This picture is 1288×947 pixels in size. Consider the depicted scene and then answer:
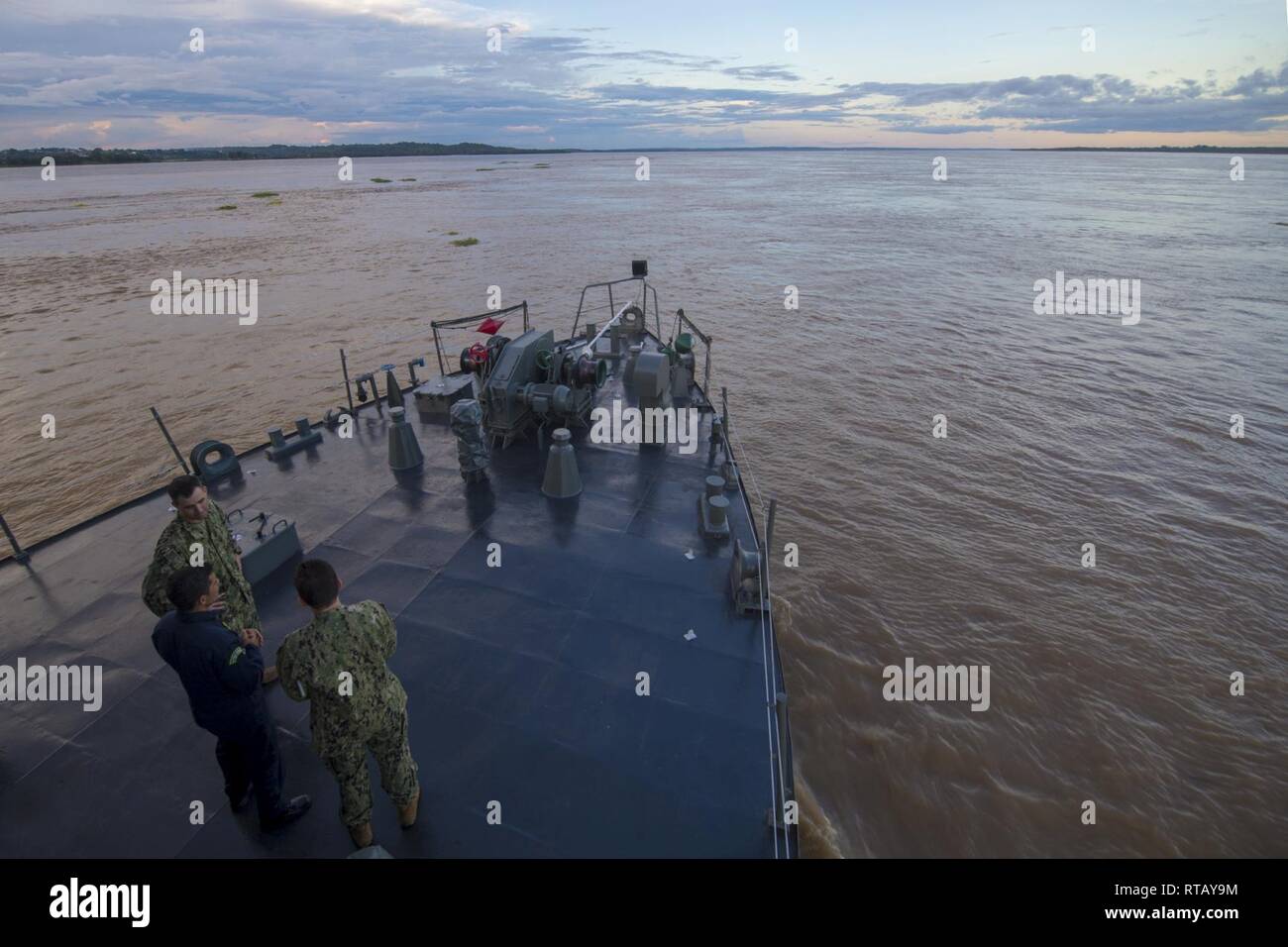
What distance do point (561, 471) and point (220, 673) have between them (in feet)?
19.8

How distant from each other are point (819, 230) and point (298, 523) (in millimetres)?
59048

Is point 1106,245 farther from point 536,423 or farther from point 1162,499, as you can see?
point 536,423

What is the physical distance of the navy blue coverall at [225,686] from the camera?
363cm

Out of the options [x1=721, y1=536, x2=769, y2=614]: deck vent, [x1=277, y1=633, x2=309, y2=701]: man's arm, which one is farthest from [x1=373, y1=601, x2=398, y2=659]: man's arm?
[x1=721, y1=536, x2=769, y2=614]: deck vent

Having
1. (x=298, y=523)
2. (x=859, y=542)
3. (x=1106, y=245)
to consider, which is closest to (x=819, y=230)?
(x=1106, y=245)

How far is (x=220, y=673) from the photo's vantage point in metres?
3.71

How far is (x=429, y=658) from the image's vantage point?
20.9 ft

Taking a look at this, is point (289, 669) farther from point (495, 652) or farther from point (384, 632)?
point (495, 652)

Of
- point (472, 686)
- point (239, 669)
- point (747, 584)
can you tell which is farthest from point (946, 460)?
point (239, 669)

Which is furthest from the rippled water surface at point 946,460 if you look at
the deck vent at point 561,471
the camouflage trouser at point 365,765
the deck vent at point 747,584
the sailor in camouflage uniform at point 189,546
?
the sailor in camouflage uniform at point 189,546

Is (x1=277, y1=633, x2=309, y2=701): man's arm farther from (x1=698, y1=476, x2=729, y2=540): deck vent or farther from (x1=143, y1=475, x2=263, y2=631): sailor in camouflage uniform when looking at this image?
(x1=698, y1=476, x2=729, y2=540): deck vent

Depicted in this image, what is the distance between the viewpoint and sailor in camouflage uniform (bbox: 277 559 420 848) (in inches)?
137

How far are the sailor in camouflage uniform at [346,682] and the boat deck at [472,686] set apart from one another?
1.09 m

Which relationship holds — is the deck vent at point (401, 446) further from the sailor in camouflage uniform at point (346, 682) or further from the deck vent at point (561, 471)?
the sailor in camouflage uniform at point (346, 682)
